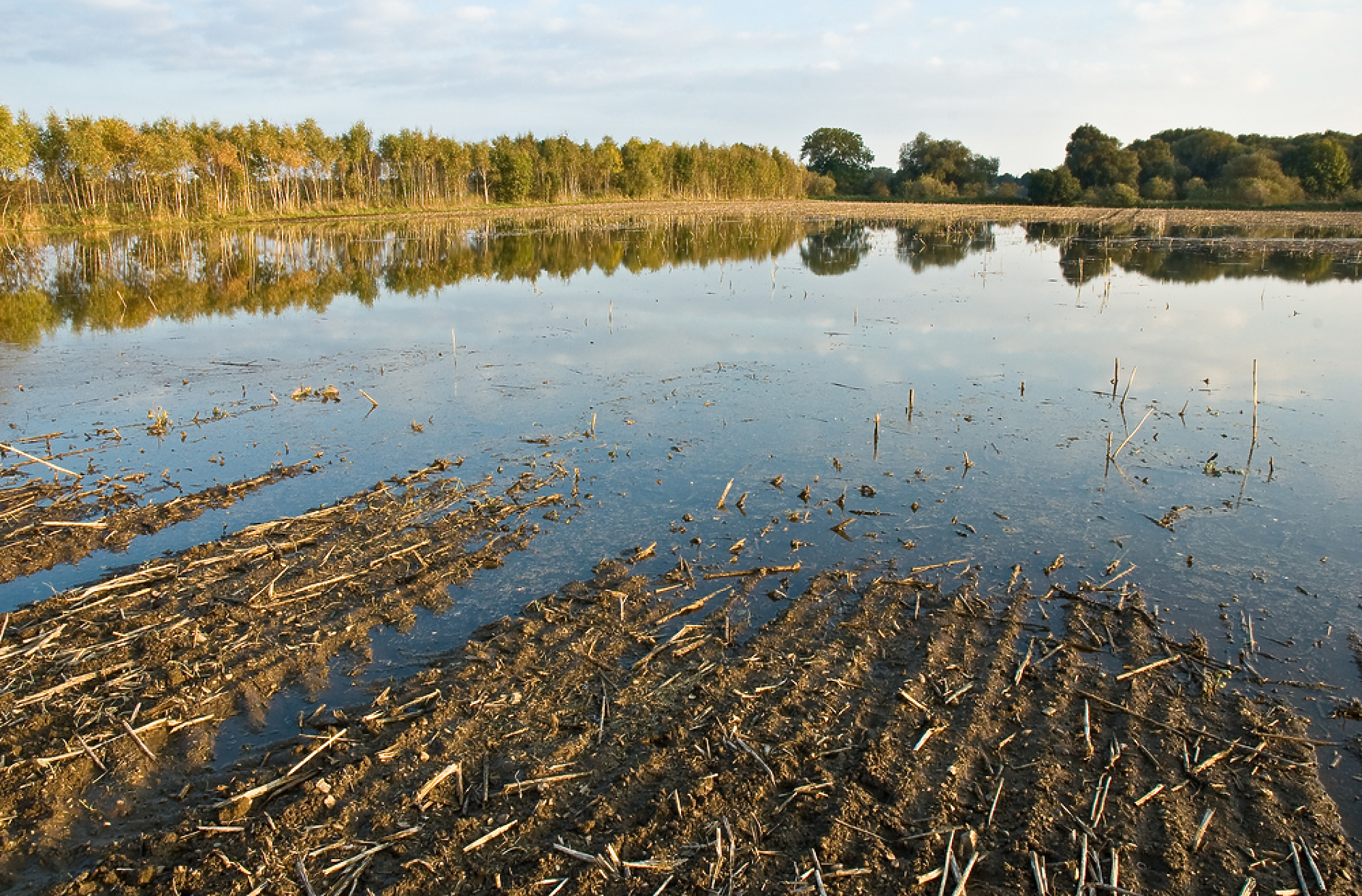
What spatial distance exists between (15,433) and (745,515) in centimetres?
964

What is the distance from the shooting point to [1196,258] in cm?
3066

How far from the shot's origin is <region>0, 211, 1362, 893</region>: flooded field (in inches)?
156

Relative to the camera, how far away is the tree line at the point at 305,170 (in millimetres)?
46406

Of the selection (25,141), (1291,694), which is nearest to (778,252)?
(1291,694)

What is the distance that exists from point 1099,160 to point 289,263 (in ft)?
246

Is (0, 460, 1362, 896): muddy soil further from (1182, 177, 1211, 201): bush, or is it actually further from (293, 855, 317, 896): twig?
(1182, 177, 1211, 201): bush

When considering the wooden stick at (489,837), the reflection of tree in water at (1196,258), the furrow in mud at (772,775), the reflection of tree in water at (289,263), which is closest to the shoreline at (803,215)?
the reflection of tree in water at (289,263)

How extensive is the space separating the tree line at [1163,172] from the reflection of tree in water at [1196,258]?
88.5 ft

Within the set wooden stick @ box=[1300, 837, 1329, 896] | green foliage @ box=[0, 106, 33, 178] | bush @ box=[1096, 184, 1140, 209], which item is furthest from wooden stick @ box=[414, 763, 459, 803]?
bush @ box=[1096, 184, 1140, 209]

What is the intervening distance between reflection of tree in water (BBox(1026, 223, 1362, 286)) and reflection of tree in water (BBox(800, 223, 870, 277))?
7601 millimetres

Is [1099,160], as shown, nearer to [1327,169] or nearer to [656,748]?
[1327,169]

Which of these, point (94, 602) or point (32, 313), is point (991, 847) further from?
point (32, 313)

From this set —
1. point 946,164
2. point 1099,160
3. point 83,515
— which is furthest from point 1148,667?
point 946,164

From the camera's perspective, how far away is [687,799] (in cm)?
418
